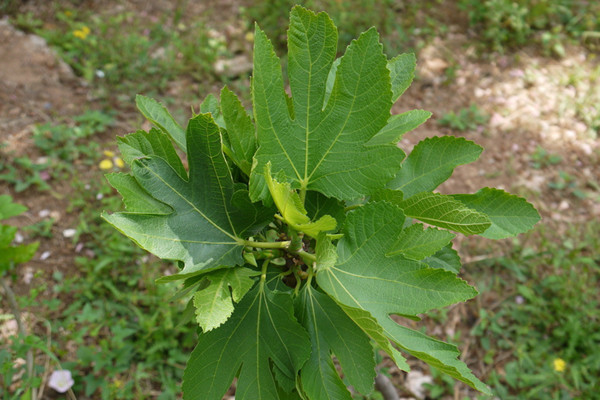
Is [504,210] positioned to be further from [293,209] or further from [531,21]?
[531,21]

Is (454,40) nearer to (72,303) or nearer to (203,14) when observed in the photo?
(203,14)

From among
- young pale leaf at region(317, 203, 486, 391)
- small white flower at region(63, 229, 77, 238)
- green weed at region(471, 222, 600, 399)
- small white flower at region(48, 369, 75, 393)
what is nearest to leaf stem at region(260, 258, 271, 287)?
young pale leaf at region(317, 203, 486, 391)

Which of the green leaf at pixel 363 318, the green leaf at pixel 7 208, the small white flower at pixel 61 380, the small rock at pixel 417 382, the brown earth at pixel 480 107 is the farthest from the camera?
the brown earth at pixel 480 107

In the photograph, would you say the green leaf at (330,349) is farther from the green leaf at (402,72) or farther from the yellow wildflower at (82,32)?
the yellow wildflower at (82,32)

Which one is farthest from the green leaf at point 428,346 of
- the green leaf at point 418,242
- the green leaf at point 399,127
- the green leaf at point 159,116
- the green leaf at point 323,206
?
the green leaf at point 159,116

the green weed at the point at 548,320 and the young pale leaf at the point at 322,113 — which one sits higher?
the young pale leaf at the point at 322,113

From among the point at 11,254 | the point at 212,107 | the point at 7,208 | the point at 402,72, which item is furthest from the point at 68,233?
the point at 402,72

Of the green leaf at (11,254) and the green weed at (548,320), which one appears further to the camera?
the green weed at (548,320)

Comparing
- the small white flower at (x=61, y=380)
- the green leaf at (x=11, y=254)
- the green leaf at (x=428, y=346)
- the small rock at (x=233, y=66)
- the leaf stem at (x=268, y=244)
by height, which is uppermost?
the leaf stem at (x=268, y=244)
